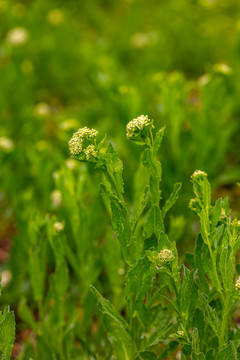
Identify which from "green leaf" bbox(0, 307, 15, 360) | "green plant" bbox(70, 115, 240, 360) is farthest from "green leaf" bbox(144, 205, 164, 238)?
"green leaf" bbox(0, 307, 15, 360)

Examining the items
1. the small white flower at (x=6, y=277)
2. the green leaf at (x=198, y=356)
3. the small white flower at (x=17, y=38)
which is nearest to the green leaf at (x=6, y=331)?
the green leaf at (x=198, y=356)

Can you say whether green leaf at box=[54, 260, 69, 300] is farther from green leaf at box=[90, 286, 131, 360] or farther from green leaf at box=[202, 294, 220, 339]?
green leaf at box=[202, 294, 220, 339]

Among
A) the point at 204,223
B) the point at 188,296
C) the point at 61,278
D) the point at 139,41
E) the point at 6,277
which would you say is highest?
the point at 139,41

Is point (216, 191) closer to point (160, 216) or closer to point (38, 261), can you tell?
point (38, 261)

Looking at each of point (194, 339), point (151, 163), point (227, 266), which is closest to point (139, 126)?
point (151, 163)

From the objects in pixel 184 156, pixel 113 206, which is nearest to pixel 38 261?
pixel 113 206

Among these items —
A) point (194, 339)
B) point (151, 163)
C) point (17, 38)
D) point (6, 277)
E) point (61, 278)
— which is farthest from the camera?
point (17, 38)

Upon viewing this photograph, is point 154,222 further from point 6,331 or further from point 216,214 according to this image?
point 6,331

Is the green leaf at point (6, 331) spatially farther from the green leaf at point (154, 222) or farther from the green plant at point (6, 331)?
the green leaf at point (154, 222)
